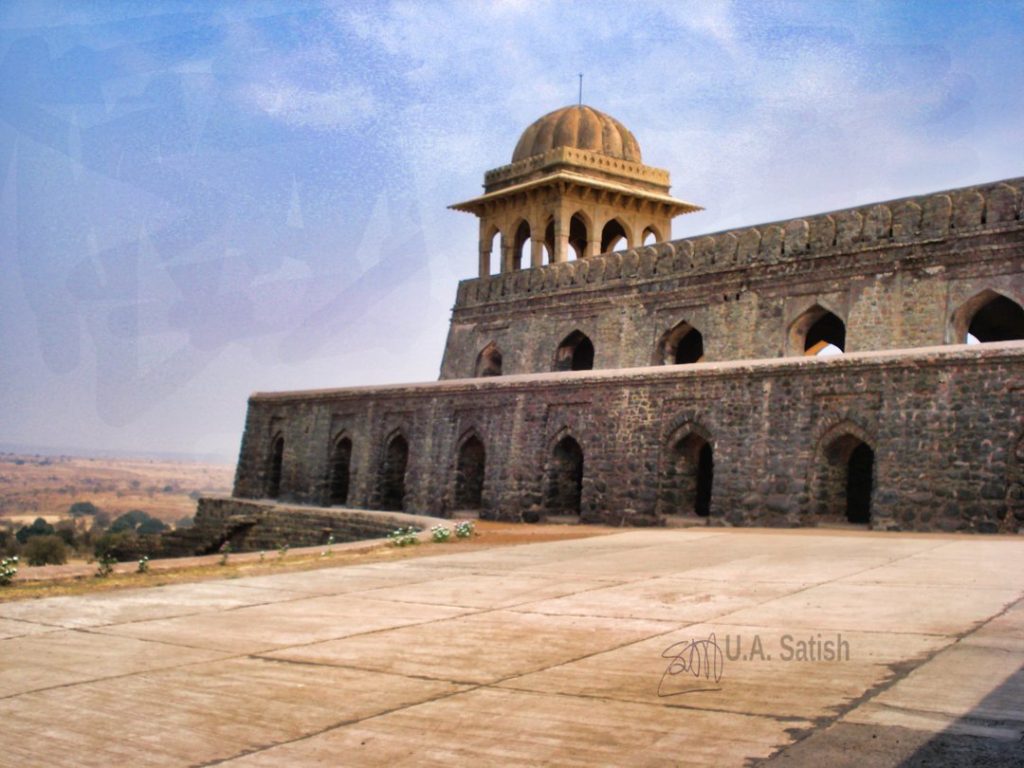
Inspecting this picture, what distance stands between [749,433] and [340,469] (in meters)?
11.9

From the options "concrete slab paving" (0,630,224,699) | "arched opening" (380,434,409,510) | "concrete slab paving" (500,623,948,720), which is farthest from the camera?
"arched opening" (380,434,409,510)

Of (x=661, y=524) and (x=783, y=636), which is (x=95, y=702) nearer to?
(x=783, y=636)

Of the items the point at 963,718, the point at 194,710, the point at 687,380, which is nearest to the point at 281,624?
the point at 194,710

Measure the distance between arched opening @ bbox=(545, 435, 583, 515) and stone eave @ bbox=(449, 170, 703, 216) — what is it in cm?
1242

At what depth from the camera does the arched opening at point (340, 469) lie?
25406mm

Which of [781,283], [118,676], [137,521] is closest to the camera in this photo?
[118,676]

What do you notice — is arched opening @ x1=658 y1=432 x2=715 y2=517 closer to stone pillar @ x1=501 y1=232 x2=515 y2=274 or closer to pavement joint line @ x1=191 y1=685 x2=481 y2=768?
pavement joint line @ x1=191 y1=685 x2=481 y2=768

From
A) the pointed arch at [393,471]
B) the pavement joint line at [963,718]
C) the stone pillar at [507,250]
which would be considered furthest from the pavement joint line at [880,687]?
the stone pillar at [507,250]

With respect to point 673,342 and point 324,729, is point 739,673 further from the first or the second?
point 673,342

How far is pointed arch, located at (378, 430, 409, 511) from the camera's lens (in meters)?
23.8

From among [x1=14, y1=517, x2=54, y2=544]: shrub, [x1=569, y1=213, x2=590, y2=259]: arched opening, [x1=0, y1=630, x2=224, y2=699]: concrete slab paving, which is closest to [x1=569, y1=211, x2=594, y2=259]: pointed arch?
[x1=569, y1=213, x2=590, y2=259]: arched opening

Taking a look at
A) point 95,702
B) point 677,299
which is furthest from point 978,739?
point 677,299

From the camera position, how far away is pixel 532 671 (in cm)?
522

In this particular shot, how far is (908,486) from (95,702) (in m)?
12.1
